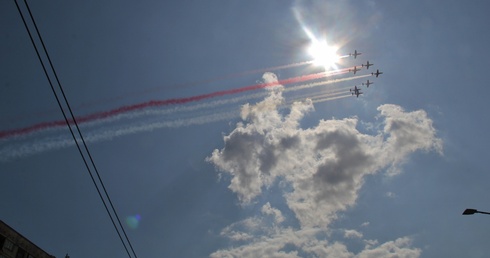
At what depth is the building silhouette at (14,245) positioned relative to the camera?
4288 centimetres

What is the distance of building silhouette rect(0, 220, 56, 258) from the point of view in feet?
141

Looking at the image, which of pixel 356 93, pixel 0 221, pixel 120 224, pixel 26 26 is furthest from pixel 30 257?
pixel 356 93

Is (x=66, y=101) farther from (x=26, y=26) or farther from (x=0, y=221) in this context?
(x=0, y=221)

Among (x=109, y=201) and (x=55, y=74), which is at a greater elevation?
(x=55, y=74)

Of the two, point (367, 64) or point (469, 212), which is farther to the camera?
point (367, 64)

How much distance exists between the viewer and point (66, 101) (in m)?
21.3

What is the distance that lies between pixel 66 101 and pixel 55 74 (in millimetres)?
1598

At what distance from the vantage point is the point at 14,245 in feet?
146

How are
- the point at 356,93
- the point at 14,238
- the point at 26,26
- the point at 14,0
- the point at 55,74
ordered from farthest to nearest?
the point at 356,93 < the point at 14,238 < the point at 55,74 < the point at 26,26 < the point at 14,0

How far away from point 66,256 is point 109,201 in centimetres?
3366

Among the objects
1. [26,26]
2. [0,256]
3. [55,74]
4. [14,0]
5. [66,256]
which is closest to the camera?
[14,0]

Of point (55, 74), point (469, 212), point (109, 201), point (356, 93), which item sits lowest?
point (469, 212)

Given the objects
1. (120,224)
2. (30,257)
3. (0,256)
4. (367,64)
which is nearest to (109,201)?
(120,224)

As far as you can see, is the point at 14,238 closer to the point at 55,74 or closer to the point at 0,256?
the point at 0,256
